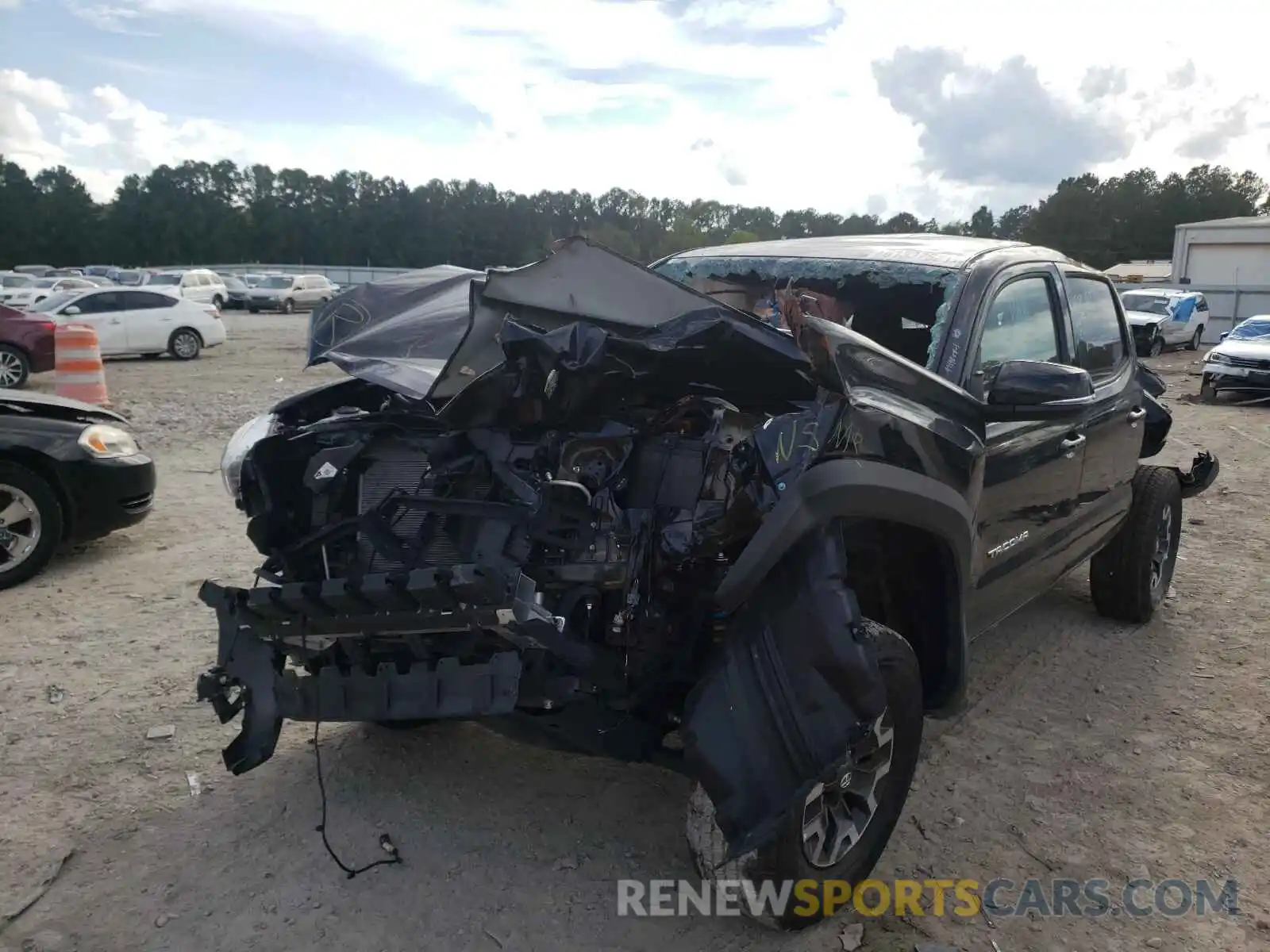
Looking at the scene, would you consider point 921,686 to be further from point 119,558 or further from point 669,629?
point 119,558

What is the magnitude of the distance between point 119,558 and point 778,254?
178 inches

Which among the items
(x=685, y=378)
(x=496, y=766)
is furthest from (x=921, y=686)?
(x=496, y=766)

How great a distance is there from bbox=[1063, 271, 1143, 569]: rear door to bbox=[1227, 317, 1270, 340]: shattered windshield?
1495 centimetres

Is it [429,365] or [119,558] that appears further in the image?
[119,558]

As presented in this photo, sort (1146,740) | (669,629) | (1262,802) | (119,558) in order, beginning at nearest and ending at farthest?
(669,629) < (1262,802) < (1146,740) < (119,558)

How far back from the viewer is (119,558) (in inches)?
235

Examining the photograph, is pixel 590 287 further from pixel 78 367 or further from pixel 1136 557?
pixel 78 367

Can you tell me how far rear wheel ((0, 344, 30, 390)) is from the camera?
14445 millimetres

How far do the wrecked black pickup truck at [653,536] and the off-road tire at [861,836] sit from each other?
0.03ft

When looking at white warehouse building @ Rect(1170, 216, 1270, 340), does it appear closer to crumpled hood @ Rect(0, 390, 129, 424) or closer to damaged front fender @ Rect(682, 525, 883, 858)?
→ crumpled hood @ Rect(0, 390, 129, 424)

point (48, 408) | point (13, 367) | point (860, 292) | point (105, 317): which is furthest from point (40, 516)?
point (105, 317)

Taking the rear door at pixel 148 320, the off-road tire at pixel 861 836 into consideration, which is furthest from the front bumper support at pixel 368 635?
the rear door at pixel 148 320

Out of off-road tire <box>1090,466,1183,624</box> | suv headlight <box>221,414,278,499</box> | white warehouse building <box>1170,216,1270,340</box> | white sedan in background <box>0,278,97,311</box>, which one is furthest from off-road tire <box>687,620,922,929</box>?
white warehouse building <box>1170,216,1270,340</box>

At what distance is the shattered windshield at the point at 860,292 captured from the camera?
3475mm
